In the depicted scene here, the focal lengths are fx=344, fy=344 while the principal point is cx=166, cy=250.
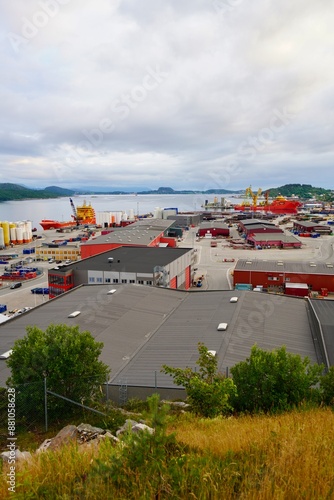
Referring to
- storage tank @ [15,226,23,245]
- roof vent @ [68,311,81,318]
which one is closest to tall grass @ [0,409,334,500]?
roof vent @ [68,311,81,318]

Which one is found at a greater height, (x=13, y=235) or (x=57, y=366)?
(x=57, y=366)

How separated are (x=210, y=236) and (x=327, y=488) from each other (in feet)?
177

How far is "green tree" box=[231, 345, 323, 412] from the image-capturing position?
5.91 m

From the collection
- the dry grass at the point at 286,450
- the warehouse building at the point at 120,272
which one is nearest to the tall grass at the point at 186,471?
the dry grass at the point at 286,450

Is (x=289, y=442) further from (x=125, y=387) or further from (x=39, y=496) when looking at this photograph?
(x=125, y=387)

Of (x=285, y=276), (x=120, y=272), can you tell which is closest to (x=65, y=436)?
(x=120, y=272)

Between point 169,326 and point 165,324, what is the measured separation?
310mm

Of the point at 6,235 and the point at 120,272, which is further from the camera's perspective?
the point at 6,235

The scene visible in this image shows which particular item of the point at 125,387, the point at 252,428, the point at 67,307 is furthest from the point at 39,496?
the point at 67,307

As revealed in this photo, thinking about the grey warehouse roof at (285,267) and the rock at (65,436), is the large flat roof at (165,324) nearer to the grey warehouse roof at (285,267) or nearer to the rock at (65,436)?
the rock at (65,436)

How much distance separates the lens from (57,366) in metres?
6.35

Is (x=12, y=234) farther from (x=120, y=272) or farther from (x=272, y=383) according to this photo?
(x=272, y=383)

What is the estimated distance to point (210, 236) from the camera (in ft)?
183

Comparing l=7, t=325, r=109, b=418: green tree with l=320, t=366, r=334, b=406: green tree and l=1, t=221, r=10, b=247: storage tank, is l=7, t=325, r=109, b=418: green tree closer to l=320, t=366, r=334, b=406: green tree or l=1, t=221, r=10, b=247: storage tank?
l=320, t=366, r=334, b=406: green tree
